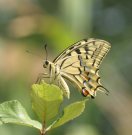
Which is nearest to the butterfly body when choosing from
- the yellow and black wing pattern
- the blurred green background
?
the yellow and black wing pattern

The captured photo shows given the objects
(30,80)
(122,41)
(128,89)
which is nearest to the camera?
(30,80)

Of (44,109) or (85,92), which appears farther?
(85,92)

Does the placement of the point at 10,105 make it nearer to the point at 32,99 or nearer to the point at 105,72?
the point at 32,99

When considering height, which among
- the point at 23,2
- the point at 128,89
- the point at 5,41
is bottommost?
the point at 128,89

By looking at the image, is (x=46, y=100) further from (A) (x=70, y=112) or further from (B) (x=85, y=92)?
(B) (x=85, y=92)

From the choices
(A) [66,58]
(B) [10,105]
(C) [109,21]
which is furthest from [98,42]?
(C) [109,21]

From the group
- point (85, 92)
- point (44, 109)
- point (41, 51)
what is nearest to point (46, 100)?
point (44, 109)
